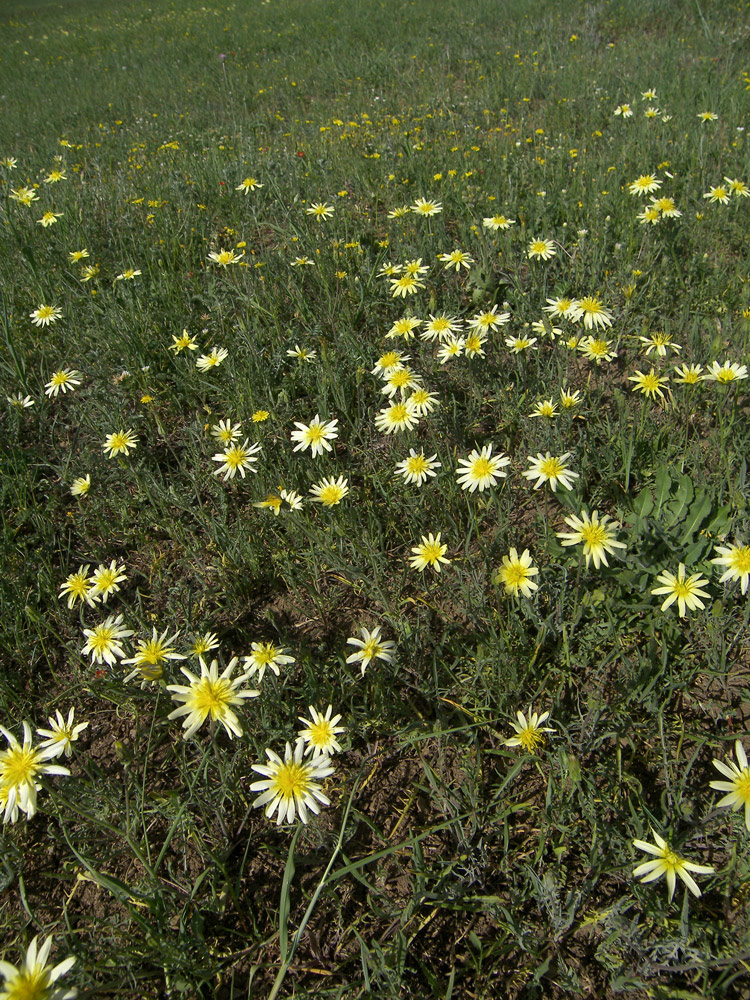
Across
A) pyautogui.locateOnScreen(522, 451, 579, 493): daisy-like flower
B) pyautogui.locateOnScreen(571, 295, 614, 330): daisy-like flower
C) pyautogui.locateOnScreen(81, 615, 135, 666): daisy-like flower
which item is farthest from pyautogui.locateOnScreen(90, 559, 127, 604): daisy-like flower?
pyautogui.locateOnScreen(571, 295, 614, 330): daisy-like flower

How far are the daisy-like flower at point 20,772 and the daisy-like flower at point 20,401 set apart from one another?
1887 millimetres

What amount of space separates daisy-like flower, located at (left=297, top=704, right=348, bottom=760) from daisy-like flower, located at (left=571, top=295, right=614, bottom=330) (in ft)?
6.57

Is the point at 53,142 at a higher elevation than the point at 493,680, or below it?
higher

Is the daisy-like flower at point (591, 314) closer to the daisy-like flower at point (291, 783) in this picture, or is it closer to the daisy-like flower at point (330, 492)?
the daisy-like flower at point (330, 492)

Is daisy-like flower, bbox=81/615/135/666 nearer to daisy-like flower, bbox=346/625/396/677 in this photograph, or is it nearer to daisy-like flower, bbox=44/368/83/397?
daisy-like flower, bbox=346/625/396/677

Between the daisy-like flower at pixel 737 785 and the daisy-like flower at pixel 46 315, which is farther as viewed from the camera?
the daisy-like flower at pixel 46 315

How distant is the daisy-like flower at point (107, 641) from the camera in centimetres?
191

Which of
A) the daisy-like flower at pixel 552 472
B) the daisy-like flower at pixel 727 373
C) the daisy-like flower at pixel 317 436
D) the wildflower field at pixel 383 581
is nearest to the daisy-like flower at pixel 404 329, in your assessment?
the wildflower field at pixel 383 581

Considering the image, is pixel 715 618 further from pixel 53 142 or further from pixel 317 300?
pixel 53 142

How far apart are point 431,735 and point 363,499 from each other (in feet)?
3.70

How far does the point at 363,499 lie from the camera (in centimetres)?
254

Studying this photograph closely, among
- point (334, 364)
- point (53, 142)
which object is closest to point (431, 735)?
point (334, 364)

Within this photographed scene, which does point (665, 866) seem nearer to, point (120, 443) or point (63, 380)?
point (120, 443)

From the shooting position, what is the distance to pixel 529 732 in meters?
1.66
